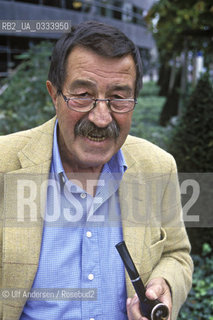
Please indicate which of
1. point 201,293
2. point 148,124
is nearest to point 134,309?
point 201,293

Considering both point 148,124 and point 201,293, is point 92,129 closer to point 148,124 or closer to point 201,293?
point 201,293

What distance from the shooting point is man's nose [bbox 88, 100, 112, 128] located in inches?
63.6

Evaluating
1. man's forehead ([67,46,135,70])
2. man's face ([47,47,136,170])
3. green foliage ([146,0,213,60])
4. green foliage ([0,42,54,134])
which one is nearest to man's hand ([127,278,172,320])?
man's face ([47,47,136,170])

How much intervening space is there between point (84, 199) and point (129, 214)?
0.26m

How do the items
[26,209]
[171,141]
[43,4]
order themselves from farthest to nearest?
1. [43,4]
2. [171,141]
3. [26,209]

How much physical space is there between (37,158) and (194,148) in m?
2.36

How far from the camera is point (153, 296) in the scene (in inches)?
63.6

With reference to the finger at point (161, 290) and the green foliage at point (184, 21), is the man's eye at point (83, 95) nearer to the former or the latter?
the finger at point (161, 290)

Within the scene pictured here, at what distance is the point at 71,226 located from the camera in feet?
5.82

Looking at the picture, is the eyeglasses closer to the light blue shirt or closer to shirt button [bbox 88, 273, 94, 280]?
the light blue shirt

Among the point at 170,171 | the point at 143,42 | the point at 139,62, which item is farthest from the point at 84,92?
the point at 143,42

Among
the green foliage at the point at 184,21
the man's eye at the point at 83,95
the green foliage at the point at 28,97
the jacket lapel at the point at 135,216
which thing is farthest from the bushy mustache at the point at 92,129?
the green foliage at the point at 184,21

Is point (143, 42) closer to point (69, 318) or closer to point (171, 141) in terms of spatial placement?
point (171, 141)

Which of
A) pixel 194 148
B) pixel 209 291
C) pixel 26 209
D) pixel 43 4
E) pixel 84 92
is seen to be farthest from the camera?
pixel 43 4
